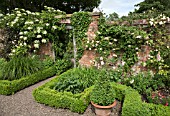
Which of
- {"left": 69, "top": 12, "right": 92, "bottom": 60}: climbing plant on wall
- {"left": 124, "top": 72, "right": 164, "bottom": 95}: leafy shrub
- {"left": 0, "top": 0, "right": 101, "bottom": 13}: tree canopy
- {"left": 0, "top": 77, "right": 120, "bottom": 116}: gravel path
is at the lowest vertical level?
{"left": 0, "top": 77, "right": 120, "bottom": 116}: gravel path

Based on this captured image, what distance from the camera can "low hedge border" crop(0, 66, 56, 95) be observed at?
14.6ft

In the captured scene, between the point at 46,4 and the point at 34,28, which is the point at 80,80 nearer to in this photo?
the point at 34,28

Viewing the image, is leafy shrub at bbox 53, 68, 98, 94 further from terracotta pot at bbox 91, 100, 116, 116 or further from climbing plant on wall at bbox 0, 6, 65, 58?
climbing plant on wall at bbox 0, 6, 65, 58

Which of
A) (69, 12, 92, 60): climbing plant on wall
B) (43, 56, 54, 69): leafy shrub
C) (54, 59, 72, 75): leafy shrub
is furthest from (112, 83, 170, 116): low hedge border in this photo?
(43, 56, 54, 69): leafy shrub

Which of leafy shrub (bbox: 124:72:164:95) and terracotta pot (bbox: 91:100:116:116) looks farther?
leafy shrub (bbox: 124:72:164:95)

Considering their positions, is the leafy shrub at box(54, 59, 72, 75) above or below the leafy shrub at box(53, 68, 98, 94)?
above

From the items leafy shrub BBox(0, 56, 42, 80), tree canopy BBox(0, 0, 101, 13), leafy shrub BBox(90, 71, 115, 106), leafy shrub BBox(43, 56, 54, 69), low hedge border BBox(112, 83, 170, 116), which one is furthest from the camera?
tree canopy BBox(0, 0, 101, 13)

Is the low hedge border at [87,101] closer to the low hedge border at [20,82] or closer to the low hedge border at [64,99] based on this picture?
the low hedge border at [64,99]

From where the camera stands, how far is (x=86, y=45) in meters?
5.27

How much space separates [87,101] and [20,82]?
2341 mm

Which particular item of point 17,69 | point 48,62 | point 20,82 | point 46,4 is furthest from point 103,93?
point 46,4

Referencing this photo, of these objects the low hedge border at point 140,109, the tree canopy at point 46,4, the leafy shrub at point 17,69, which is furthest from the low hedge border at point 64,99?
the tree canopy at point 46,4

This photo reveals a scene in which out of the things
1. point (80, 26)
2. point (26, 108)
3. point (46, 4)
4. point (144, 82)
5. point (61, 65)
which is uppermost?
point (46, 4)

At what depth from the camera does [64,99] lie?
11.9ft
